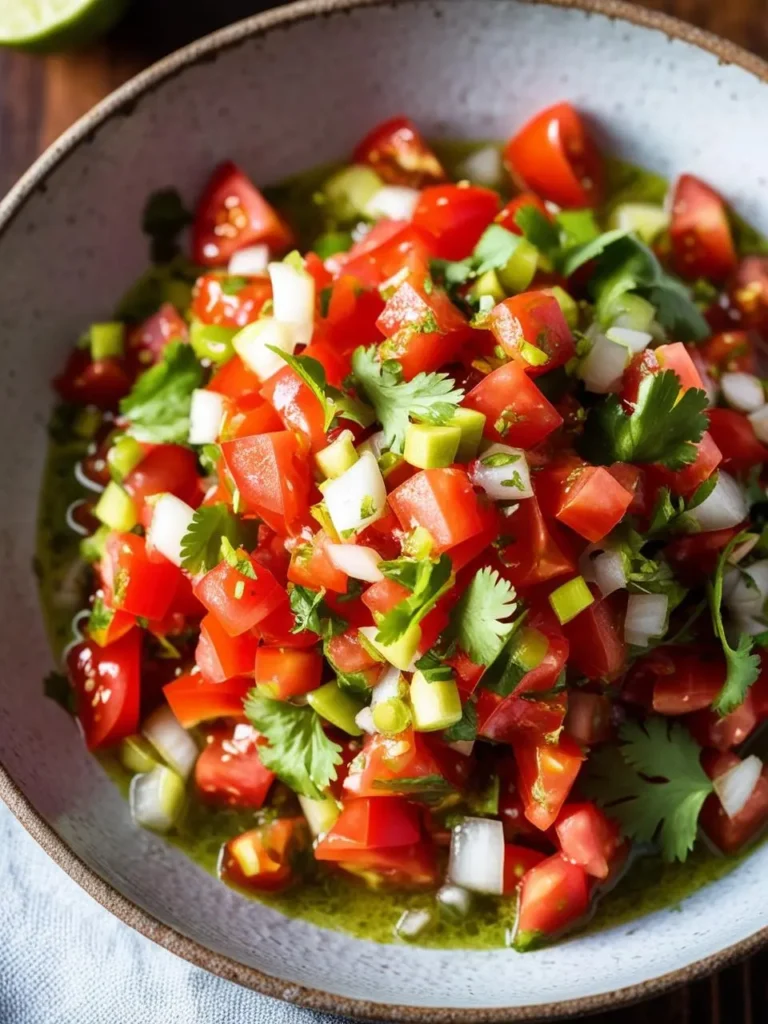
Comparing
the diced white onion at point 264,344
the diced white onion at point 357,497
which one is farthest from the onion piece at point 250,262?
the diced white onion at point 357,497

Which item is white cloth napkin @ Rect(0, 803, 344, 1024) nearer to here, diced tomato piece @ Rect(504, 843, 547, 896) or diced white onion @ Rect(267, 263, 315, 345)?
diced tomato piece @ Rect(504, 843, 547, 896)

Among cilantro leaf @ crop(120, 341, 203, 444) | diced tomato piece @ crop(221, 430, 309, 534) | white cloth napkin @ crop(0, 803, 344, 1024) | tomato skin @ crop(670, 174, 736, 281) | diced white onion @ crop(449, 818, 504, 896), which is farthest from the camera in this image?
tomato skin @ crop(670, 174, 736, 281)

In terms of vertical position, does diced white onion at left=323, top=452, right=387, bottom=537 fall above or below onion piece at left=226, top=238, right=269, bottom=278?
below

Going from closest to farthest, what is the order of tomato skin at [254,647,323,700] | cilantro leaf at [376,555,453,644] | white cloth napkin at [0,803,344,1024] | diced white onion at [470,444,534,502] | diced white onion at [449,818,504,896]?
cilantro leaf at [376,555,453,644], diced white onion at [470,444,534,502], tomato skin at [254,647,323,700], diced white onion at [449,818,504,896], white cloth napkin at [0,803,344,1024]

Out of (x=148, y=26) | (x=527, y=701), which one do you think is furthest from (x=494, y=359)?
(x=148, y=26)

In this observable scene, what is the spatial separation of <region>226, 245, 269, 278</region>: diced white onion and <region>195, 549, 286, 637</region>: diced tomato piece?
3.27 ft

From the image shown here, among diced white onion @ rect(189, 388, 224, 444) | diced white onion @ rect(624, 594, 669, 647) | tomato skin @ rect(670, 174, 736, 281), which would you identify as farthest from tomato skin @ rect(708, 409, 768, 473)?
diced white onion @ rect(189, 388, 224, 444)

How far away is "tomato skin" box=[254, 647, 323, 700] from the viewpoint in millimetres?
2656

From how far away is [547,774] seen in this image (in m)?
2.64

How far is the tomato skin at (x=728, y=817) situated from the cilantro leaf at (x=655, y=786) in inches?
3.0

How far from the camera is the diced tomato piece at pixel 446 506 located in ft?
7.77

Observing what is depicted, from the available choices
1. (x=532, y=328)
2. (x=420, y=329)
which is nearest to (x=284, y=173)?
(x=420, y=329)

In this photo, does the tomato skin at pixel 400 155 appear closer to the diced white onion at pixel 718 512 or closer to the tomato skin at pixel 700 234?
the tomato skin at pixel 700 234

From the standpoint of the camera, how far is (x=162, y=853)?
117 inches
